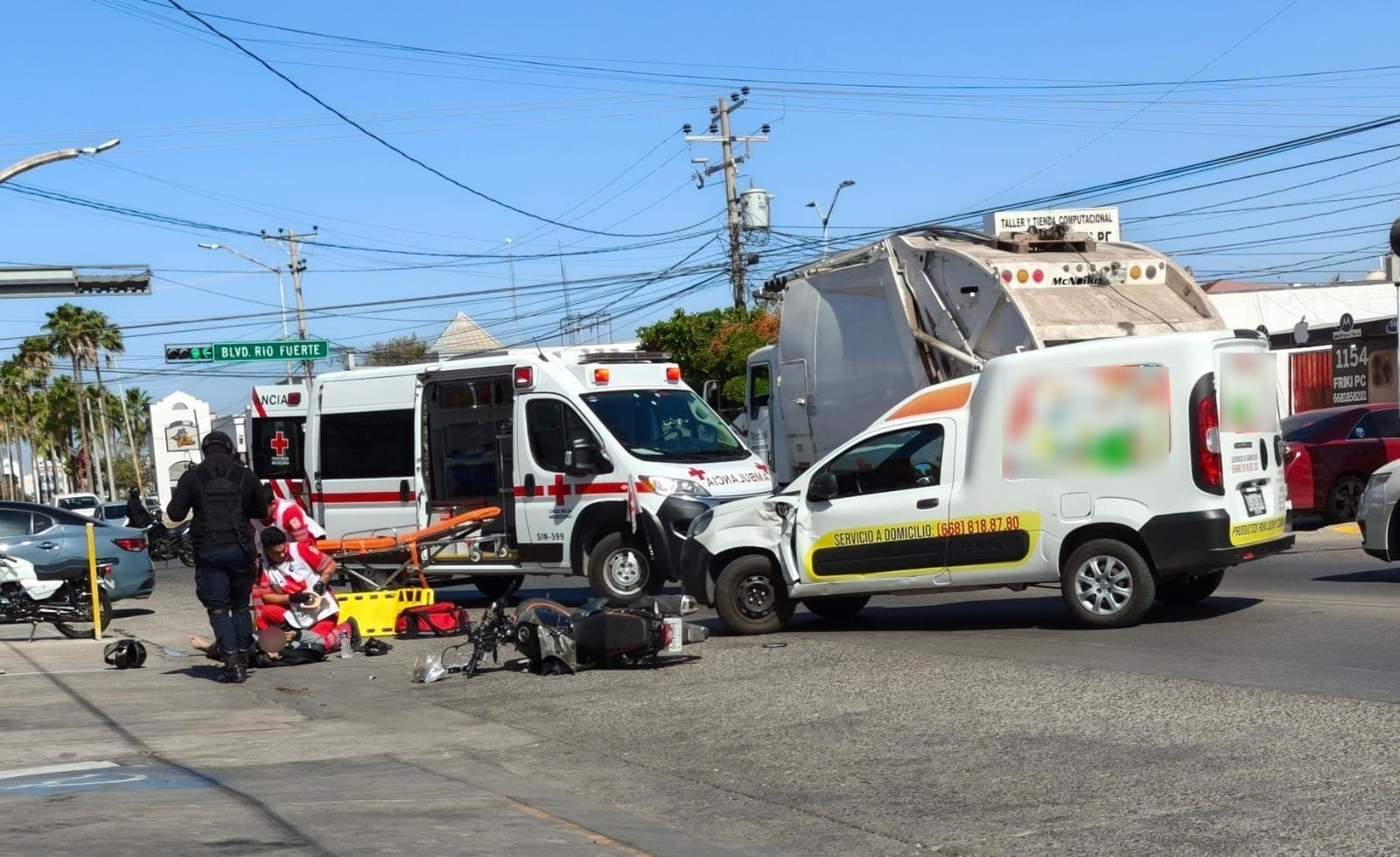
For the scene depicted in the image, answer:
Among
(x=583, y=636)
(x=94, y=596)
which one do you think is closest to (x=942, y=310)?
(x=583, y=636)

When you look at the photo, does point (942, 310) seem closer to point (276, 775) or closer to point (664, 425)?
point (664, 425)

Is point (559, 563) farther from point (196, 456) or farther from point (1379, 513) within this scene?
point (196, 456)

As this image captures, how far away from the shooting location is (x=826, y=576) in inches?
504

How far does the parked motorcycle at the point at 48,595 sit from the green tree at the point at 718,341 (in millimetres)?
24472

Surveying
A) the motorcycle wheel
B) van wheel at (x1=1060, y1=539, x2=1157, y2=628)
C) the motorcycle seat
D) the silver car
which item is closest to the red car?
the silver car

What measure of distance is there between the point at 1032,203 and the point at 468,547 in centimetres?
1891

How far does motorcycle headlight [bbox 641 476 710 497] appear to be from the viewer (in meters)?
15.8

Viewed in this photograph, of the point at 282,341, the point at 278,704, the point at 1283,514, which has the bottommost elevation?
the point at 278,704

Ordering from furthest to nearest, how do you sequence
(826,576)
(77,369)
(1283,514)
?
(77,369) < (826,576) < (1283,514)

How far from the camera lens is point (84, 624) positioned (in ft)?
60.2

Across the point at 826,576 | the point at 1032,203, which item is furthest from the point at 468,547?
the point at 1032,203

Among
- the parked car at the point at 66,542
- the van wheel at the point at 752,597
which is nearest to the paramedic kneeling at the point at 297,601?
the van wheel at the point at 752,597

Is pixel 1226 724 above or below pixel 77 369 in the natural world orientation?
below

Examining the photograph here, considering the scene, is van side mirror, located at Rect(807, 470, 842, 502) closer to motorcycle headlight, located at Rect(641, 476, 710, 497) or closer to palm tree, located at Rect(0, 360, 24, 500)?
motorcycle headlight, located at Rect(641, 476, 710, 497)
